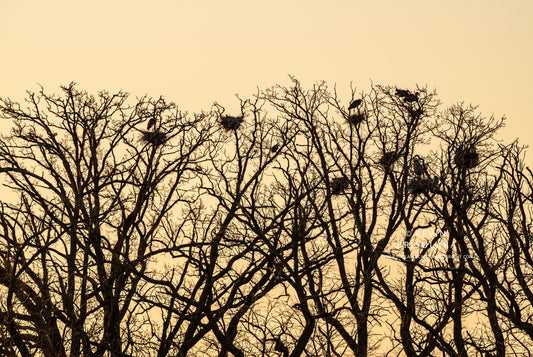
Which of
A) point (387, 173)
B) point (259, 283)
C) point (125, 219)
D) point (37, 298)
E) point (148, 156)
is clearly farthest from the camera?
point (387, 173)

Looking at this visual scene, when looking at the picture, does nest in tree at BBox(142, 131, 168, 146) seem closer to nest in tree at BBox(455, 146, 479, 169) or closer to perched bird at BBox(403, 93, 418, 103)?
perched bird at BBox(403, 93, 418, 103)

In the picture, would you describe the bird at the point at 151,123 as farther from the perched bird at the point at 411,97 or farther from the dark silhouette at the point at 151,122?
the perched bird at the point at 411,97

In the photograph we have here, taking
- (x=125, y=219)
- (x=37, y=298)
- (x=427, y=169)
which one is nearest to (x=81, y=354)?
(x=37, y=298)

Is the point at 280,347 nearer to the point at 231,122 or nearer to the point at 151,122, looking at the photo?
the point at 151,122

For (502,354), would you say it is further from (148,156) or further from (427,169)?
(148,156)

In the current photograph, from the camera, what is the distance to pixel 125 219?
58.9 feet

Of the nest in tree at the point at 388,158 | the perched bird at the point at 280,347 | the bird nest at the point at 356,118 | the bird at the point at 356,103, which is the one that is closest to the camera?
the perched bird at the point at 280,347

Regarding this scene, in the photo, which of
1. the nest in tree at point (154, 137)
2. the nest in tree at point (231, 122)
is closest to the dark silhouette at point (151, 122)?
the nest in tree at point (154, 137)

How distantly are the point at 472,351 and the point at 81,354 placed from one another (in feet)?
30.4

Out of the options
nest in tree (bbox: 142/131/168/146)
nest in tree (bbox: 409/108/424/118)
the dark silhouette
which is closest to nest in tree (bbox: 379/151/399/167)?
nest in tree (bbox: 409/108/424/118)

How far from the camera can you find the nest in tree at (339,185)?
2086cm

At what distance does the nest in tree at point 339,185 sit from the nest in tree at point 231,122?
3.03 m

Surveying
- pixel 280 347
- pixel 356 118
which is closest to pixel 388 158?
pixel 356 118

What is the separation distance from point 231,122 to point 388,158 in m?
4.40
